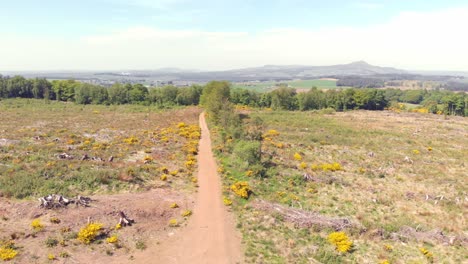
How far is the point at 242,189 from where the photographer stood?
26266 millimetres

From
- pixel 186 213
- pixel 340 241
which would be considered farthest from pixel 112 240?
pixel 340 241

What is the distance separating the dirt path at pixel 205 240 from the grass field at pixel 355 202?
1.08 metres

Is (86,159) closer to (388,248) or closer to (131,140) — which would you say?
(131,140)

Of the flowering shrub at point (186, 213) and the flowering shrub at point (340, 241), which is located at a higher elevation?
the flowering shrub at point (186, 213)

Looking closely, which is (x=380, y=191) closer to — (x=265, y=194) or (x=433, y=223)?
(x=433, y=223)

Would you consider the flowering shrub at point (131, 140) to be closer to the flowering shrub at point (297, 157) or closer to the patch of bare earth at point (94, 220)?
the patch of bare earth at point (94, 220)

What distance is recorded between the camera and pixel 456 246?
19766 millimetres

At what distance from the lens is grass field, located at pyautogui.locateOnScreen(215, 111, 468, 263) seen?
18.9m

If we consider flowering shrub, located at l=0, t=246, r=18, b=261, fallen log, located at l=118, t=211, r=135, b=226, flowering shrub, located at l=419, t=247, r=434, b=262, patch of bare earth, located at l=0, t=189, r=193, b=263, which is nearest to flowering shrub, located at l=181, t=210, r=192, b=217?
patch of bare earth, located at l=0, t=189, r=193, b=263

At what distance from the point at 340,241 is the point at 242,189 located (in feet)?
32.1

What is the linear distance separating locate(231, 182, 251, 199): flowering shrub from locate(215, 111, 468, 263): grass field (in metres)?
0.51

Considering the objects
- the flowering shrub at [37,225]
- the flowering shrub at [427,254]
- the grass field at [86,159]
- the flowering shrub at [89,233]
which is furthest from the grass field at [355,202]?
the flowering shrub at [37,225]

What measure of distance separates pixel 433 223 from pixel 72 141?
4423 cm

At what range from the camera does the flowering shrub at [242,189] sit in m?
25.9
